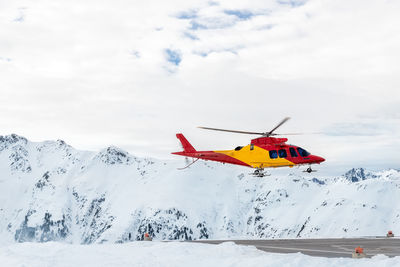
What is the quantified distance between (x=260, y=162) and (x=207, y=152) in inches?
303

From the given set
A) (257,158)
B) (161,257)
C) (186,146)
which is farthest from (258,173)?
(161,257)

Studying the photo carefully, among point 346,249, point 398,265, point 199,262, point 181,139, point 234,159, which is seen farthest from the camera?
point 181,139

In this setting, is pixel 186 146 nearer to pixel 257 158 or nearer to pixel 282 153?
pixel 257 158

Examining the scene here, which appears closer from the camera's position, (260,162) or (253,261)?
(253,261)

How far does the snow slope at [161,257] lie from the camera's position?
28250mm

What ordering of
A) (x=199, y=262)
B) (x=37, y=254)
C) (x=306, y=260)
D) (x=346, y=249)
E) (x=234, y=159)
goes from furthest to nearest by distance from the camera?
(x=234, y=159), (x=346, y=249), (x=37, y=254), (x=199, y=262), (x=306, y=260)

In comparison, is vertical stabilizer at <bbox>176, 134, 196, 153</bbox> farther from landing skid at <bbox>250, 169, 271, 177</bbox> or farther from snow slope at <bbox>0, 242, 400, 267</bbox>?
snow slope at <bbox>0, 242, 400, 267</bbox>

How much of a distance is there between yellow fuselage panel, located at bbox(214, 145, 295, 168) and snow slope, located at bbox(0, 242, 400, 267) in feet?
49.8

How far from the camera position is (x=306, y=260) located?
28469 mm

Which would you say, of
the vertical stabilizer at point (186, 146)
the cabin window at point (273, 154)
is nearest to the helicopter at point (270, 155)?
the cabin window at point (273, 154)

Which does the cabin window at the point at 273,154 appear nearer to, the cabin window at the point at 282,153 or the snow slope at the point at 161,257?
the cabin window at the point at 282,153

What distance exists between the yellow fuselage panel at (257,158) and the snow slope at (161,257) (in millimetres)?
15194

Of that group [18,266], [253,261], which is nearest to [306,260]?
[253,261]

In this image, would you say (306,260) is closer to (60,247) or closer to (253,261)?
(253,261)
